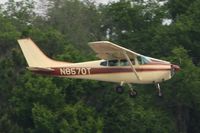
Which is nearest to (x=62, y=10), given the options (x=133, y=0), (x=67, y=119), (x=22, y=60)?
(x=133, y=0)

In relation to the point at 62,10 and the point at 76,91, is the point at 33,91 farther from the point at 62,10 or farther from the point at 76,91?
the point at 62,10

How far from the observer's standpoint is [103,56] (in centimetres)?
4466

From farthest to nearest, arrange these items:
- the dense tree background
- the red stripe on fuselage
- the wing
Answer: the dense tree background, the red stripe on fuselage, the wing

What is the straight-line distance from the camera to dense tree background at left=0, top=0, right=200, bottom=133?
64312 mm

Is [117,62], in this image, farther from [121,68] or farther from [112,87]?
[112,87]

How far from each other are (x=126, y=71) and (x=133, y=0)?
40.0 meters

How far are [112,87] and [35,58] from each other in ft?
62.5

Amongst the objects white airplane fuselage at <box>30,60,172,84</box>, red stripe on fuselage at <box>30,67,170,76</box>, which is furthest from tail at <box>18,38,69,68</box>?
white airplane fuselage at <box>30,60,172,84</box>

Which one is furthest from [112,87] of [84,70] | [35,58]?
[84,70]

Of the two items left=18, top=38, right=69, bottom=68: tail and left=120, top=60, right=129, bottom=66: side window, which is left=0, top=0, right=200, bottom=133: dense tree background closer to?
left=18, top=38, right=69, bottom=68: tail

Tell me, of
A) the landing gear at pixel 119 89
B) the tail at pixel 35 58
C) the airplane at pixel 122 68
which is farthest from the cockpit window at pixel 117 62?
the tail at pixel 35 58

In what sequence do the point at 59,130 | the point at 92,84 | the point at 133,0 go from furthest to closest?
the point at 133,0 < the point at 92,84 < the point at 59,130

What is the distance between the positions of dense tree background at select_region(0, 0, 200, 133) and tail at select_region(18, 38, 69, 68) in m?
13.1

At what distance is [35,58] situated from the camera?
48625 mm
